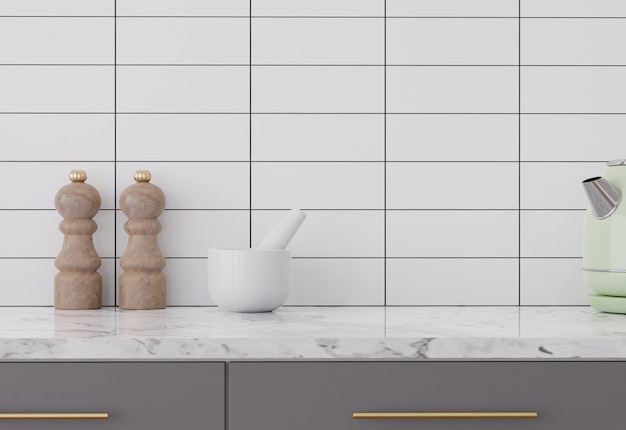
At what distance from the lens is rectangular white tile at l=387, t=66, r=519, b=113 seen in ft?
5.67

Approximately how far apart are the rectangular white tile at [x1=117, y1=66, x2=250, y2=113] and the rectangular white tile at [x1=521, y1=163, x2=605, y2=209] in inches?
26.7

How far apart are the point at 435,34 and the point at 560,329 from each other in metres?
0.79

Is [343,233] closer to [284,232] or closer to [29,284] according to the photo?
[284,232]

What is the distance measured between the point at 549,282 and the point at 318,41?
2.56 ft

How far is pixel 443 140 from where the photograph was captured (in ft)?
5.66

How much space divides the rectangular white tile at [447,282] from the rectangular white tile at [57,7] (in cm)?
89

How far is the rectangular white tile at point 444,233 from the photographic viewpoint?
1722mm

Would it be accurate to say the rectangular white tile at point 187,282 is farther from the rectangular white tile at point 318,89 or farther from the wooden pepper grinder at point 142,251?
the rectangular white tile at point 318,89

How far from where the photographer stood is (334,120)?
1723 millimetres

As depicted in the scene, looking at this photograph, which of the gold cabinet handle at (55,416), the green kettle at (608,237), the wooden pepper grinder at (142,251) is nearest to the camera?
the gold cabinet handle at (55,416)

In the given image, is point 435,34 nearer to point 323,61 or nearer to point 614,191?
point 323,61

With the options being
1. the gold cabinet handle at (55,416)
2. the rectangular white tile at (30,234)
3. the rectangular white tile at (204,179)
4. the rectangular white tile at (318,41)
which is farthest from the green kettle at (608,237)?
the rectangular white tile at (30,234)

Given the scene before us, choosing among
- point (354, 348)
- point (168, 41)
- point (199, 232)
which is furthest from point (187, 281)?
point (354, 348)

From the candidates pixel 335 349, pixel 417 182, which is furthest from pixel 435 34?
pixel 335 349
